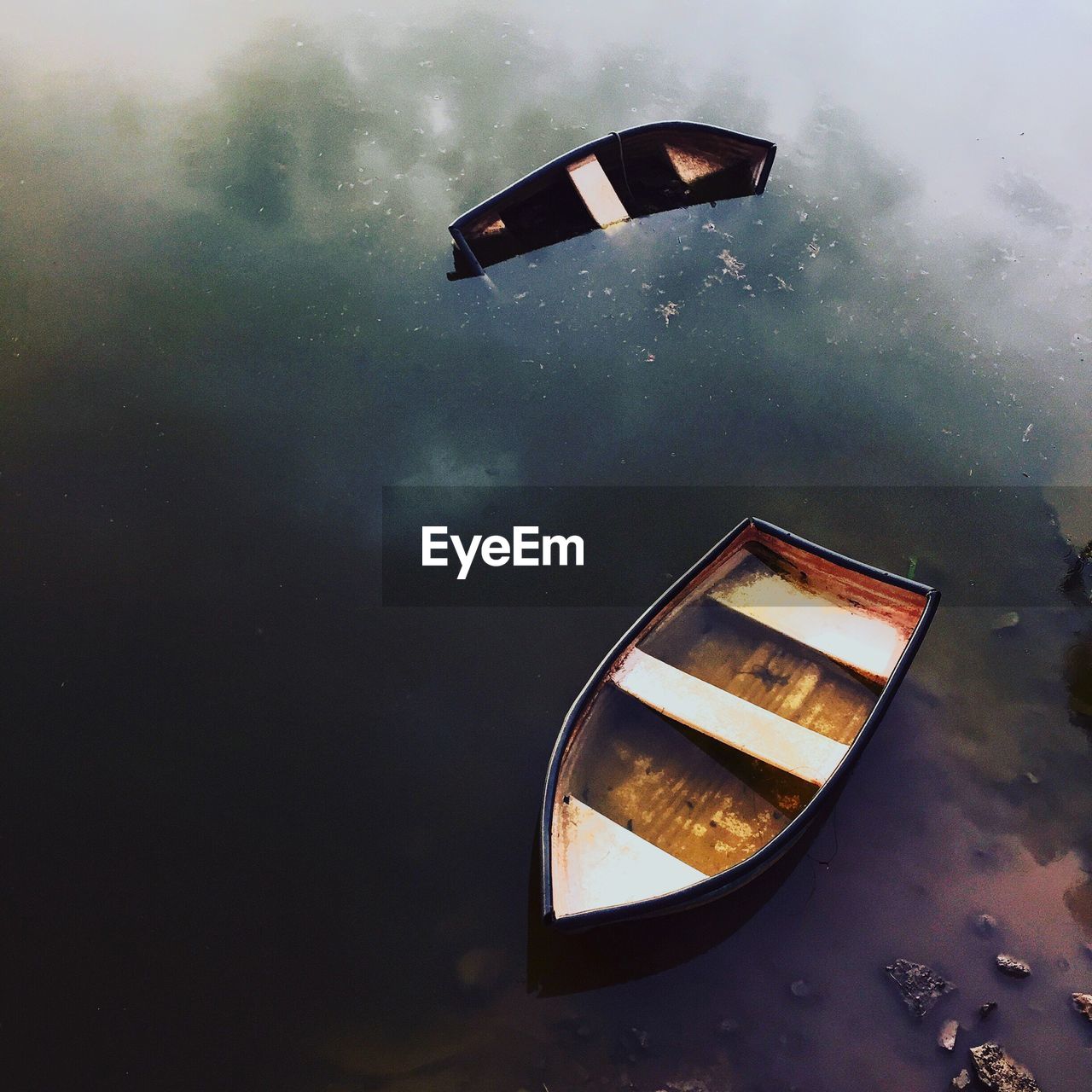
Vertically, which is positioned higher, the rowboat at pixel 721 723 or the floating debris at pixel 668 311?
the floating debris at pixel 668 311

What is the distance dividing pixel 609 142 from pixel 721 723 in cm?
876

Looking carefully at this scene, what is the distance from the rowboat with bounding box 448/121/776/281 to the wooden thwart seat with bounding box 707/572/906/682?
5793 millimetres

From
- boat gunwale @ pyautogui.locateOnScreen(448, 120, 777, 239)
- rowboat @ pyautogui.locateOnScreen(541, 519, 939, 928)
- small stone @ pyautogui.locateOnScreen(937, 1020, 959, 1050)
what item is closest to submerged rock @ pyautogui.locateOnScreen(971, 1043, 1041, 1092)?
small stone @ pyautogui.locateOnScreen(937, 1020, 959, 1050)

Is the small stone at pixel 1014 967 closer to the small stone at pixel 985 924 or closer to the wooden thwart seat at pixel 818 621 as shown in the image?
the small stone at pixel 985 924

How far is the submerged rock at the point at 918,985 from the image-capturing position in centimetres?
689

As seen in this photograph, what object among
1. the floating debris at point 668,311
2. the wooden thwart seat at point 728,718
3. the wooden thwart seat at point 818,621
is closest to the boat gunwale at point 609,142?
the floating debris at point 668,311

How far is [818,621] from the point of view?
336 inches

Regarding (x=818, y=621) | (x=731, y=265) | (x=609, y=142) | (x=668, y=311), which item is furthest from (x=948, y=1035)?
(x=609, y=142)

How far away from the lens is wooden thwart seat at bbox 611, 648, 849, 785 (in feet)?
24.5

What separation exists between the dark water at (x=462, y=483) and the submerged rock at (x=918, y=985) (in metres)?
0.14

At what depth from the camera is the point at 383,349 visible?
10.8 meters

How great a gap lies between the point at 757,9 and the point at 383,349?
10515 millimetres

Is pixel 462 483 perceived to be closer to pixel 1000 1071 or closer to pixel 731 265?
pixel 731 265

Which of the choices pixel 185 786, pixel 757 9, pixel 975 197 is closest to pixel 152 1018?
pixel 185 786
